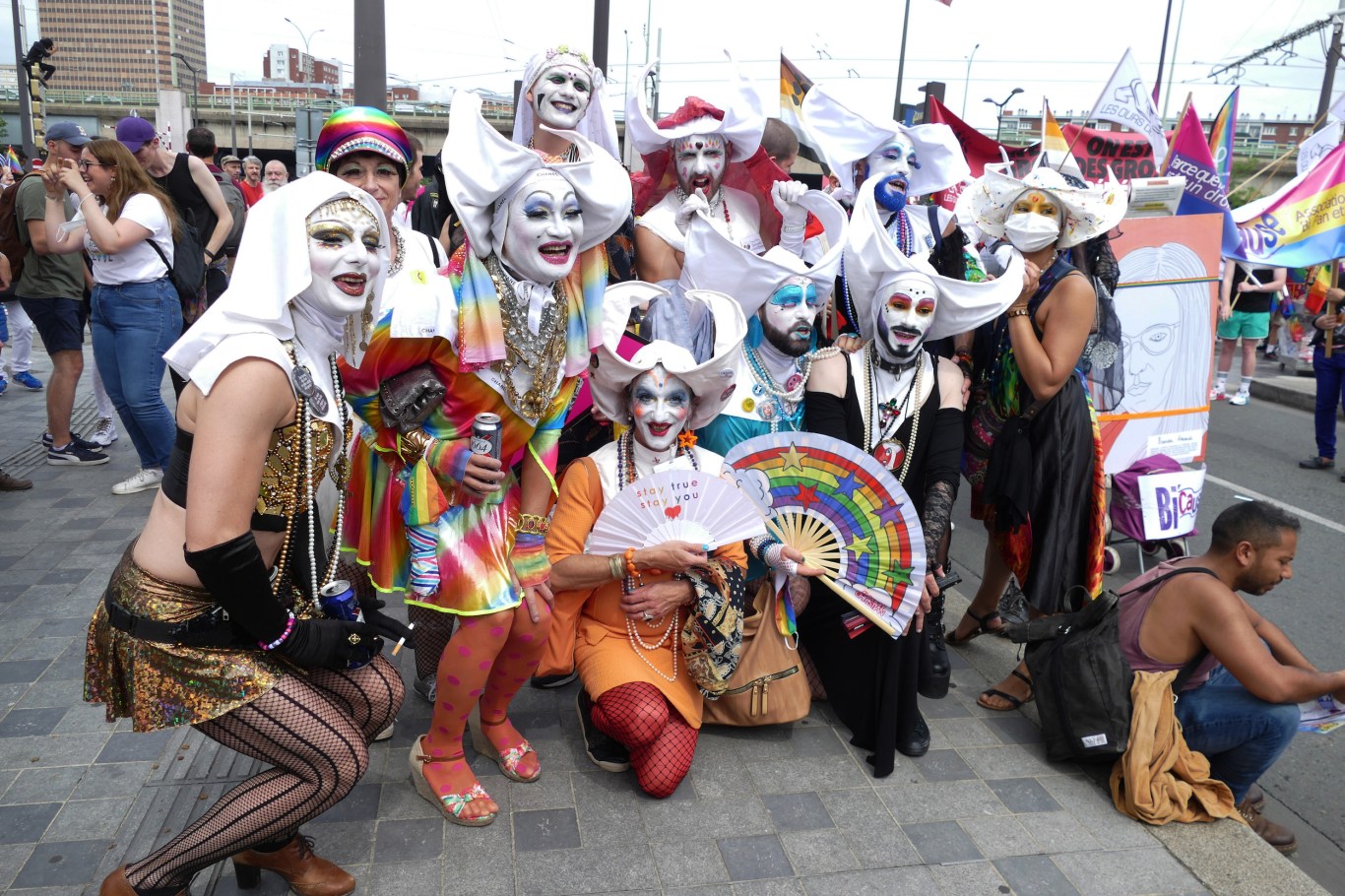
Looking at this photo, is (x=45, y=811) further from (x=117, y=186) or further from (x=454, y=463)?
(x=117, y=186)

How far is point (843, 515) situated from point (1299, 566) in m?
4.19

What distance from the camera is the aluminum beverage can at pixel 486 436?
271cm

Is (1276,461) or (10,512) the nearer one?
(10,512)

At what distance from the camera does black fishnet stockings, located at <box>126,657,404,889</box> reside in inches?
86.4

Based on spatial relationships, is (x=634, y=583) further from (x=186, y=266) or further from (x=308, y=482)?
(x=186, y=266)

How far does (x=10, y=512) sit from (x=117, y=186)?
187cm

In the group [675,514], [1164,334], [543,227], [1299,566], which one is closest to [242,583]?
[543,227]

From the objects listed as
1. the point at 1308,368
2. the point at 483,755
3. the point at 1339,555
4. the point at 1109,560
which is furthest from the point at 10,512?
the point at 1308,368

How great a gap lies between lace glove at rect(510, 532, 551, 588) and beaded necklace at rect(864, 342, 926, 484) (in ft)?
4.20

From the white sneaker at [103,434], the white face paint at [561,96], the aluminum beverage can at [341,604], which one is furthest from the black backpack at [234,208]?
the aluminum beverage can at [341,604]

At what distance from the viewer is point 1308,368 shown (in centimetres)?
1375

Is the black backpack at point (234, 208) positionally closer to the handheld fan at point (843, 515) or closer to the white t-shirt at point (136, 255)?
the white t-shirt at point (136, 255)

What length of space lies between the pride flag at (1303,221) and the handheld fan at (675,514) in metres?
5.23

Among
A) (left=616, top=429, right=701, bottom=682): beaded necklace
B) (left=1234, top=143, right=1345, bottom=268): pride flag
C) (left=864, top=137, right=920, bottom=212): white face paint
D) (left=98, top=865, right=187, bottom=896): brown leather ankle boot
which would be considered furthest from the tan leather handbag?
(left=1234, top=143, right=1345, bottom=268): pride flag
